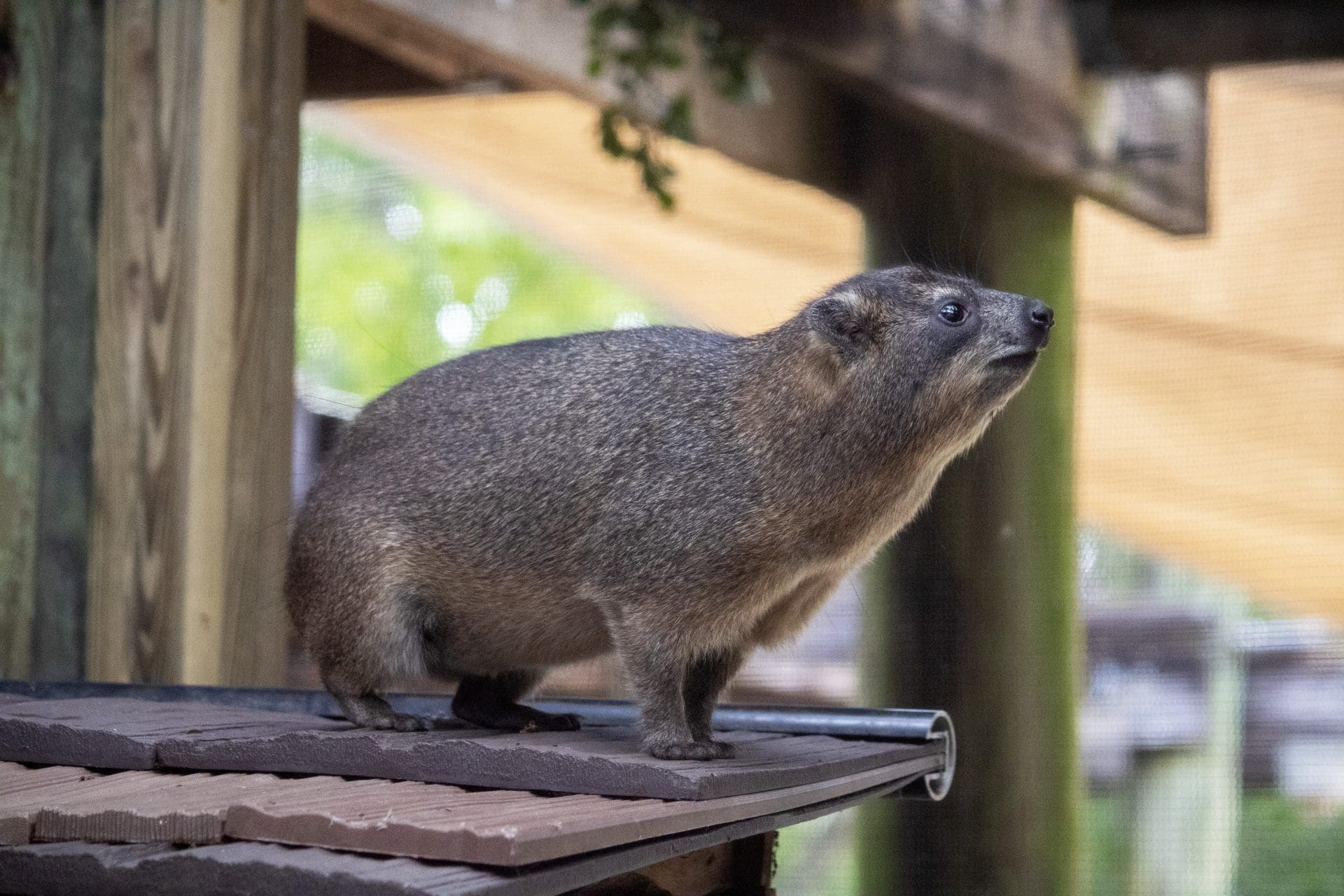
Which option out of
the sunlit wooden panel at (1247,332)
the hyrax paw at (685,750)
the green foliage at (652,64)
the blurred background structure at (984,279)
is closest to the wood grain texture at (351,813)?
the hyrax paw at (685,750)

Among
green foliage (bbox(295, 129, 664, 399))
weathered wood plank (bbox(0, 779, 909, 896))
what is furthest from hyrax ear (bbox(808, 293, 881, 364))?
green foliage (bbox(295, 129, 664, 399))

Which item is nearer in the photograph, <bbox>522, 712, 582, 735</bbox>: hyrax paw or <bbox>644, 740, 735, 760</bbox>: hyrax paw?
→ <bbox>644, 740, 735, 760</bbox>: hyrax paw

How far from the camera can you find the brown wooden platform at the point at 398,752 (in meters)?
2.39

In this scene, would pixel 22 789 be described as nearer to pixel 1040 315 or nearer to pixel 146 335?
pixel 146 335

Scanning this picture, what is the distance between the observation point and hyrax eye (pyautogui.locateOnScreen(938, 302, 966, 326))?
3.03 metres

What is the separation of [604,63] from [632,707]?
2.31 meters

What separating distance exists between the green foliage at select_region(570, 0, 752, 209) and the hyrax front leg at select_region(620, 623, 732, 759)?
2.08 m

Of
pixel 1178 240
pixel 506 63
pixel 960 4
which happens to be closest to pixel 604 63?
pixel 506 63

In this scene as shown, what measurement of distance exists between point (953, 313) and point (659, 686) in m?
0.95

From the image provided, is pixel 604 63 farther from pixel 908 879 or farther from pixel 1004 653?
pixel 908 879

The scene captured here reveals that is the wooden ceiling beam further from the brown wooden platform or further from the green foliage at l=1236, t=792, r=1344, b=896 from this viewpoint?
the brown wooden platform

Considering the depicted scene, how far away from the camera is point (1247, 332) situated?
17.7ft

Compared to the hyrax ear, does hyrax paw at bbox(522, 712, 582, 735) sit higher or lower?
lower

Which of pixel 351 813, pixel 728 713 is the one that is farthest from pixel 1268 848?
pixel 351 813
